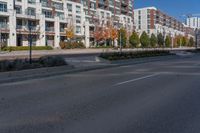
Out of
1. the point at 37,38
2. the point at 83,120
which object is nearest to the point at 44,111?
the point at 83,120

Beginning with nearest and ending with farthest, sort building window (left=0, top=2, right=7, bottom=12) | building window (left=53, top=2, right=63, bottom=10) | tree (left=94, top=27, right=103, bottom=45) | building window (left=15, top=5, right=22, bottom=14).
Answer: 1. building window (left=0, top=2, right=7, bottom=12)
2. building window (left=15, top=5, right=22, bottom=14)
3. building window (left=53, top=2, right=63, bottom=10)
4. tree (left=94, top=27, right=103, bottom=45)

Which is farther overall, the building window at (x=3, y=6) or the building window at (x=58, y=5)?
the building window at (x=58, y=5)

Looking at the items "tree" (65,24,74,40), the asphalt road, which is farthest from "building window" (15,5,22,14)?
the asphalt road

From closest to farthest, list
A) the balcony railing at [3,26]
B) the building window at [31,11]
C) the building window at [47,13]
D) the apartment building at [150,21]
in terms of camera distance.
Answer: the balcony railing at [3,26] → the building window at [31,11] → the building window at [47,13] → the apartment building at [150,21]

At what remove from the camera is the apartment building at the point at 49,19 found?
2648 inches

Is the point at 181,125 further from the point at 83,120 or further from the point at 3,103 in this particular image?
the point at 3,103

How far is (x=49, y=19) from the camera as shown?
262 feet

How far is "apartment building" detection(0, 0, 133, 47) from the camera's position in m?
67.2

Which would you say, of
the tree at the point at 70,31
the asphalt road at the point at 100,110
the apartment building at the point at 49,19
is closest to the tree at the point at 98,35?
the apartment building at the point at 49,19

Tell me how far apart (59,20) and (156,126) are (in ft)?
259

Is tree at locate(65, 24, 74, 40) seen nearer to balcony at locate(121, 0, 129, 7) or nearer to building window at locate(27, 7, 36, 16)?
building window at locate(27, 7, 36, 16)

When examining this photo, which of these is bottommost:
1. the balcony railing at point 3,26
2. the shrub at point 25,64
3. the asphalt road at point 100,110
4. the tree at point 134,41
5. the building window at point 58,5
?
the asphalt road at point 100,110

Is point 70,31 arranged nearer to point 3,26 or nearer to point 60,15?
point 60,15

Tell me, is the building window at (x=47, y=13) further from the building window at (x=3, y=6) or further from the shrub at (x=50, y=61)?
the shrub at (x=50, y=61)
